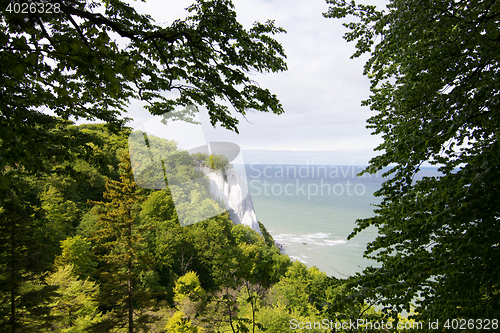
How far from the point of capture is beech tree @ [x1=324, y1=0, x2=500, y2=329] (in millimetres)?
2104

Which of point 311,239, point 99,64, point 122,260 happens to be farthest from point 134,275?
point 311,239

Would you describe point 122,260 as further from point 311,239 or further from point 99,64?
point 311,239

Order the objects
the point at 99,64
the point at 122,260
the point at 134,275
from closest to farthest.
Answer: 1. the point at 99,64
2. the point at 134,275
3. the point at 122,260

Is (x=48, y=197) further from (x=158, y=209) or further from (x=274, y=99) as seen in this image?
(x=274, y=99)

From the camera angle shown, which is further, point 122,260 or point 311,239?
point 311,239

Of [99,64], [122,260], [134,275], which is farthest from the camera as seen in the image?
[122,260]

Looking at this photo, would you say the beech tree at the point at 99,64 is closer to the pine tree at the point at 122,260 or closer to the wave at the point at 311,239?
the pine tree at the point at 122,260

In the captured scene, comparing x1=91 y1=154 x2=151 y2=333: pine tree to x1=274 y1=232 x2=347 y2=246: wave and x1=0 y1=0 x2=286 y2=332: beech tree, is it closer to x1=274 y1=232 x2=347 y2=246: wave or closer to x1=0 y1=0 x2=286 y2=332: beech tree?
x1=0 y1=0 x2=286 y2=332: beech tree

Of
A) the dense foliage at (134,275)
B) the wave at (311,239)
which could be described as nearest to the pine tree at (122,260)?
the dense foliage at (134,275)

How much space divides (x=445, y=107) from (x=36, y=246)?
43.9 feet

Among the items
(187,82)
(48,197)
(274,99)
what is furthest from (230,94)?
(48,197)

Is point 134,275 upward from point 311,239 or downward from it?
upward

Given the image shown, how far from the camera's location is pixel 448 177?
2504mm

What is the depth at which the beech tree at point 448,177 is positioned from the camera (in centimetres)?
210
